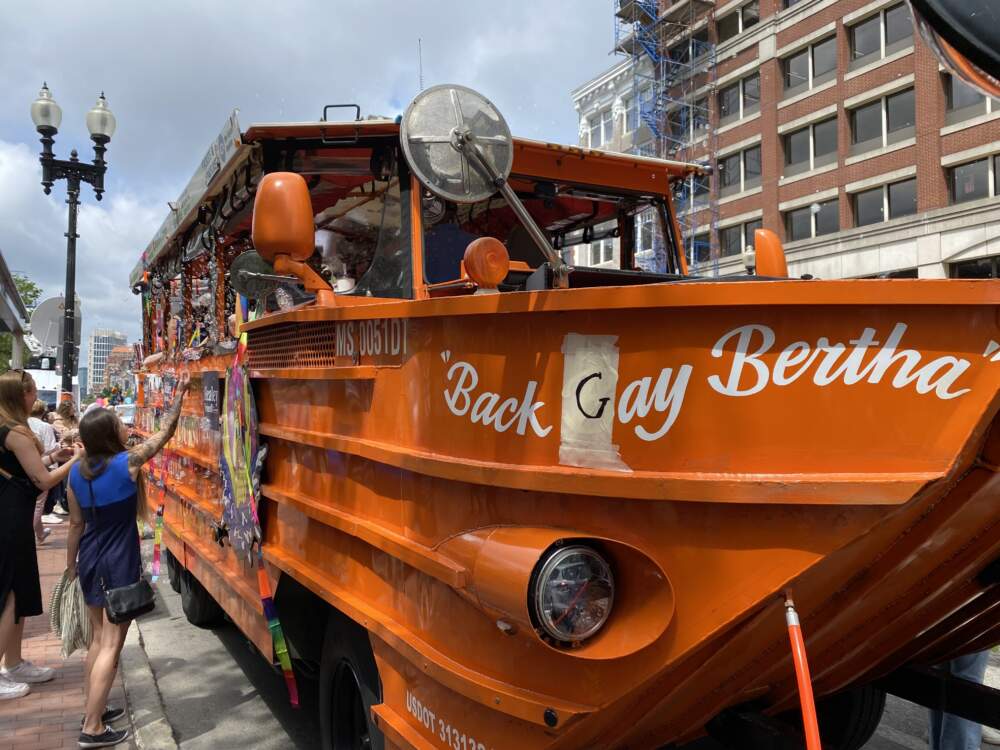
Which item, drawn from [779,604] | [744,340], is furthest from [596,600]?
[744,340]

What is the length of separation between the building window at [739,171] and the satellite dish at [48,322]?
2317 cm

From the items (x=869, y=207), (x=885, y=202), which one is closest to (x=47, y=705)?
(x=885, y=202)

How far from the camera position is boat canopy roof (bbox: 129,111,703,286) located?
2.95m

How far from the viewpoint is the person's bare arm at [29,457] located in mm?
4113

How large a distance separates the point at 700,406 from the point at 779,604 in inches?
16.4

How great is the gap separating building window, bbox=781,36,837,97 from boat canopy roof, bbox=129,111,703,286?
24.1 m

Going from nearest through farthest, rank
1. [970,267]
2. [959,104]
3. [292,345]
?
1. [292,345]
2. [970,267]
3. [959,104]

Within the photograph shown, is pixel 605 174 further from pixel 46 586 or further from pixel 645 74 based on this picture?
Answer: pixel 645 74

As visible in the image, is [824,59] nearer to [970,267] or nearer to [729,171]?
[729,171]

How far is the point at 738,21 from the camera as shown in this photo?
2853 cm

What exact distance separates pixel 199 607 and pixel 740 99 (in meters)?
27.4

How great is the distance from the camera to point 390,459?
2322 mm

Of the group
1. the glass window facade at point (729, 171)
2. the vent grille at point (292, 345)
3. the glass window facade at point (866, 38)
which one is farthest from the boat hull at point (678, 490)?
the glass window facade at point (729, 171)

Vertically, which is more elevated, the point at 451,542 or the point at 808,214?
the point at 808,214
